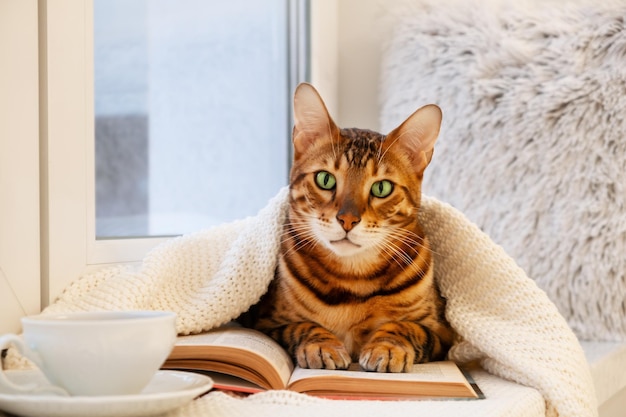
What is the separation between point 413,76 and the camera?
1604 mm

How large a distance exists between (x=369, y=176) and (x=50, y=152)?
44 cm

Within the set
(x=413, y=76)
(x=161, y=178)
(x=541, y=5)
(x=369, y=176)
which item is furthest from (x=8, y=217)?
(x=541, y=5)

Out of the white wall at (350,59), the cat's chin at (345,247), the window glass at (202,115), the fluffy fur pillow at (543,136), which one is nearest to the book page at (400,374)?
the cat's chin at (345,247)

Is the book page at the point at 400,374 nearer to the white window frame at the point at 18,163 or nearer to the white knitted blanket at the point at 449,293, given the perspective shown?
the white knitted blanket at the point at 449,293

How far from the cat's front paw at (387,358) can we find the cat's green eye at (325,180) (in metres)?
0.24

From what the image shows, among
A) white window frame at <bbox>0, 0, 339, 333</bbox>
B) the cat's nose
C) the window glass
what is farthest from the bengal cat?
the window glass

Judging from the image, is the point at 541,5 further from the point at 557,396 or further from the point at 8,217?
the point at 8,217

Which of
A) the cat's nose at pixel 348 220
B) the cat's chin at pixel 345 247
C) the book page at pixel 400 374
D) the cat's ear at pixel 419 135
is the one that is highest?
the cat's ear at pixel 419 135

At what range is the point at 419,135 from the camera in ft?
3.39

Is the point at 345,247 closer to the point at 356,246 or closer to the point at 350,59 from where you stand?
the point at 356,246

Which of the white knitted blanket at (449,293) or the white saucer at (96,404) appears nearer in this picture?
the white saucer at (96,404)

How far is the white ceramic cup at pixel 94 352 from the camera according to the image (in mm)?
596

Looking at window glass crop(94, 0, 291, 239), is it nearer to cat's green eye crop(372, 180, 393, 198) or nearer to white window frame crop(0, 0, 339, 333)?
white window frame crop(0, 0, 339, 333)

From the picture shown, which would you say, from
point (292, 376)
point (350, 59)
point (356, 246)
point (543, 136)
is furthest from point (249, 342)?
point (350, 59)
